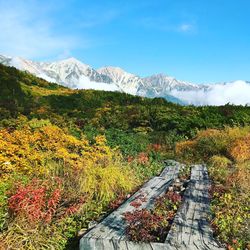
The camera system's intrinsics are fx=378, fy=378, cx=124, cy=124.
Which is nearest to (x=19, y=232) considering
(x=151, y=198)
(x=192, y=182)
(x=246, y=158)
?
(x=151, y=198)

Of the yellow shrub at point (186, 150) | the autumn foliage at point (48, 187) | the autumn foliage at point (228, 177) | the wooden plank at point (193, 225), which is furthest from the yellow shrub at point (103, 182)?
the yellow shrub at point (186, 150)

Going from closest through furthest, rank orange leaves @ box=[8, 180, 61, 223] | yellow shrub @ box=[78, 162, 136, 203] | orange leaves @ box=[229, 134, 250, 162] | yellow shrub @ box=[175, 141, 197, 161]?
orange leaves @ box=[8, 180, 61, 223]
yellow shrub @ box=[78, 162, 136, 203]
orange leaves @ box=[229, 134, 250, 162]
yellow shrub @ box=[175, 141, 197, 161]

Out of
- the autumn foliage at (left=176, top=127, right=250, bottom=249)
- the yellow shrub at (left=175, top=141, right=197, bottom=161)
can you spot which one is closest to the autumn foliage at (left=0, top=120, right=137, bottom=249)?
the autumn foliage at (left=176, top=127, right=250, bottom=249)

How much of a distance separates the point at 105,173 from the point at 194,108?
48.1ft

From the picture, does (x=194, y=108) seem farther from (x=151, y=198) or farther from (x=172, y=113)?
(x=151, y=198)

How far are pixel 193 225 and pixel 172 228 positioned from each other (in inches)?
15.9

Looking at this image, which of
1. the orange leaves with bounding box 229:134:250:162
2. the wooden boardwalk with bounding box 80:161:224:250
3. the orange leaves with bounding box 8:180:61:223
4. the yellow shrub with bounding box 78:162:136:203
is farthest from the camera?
the orange leaves with bounding box 229:134:250:162

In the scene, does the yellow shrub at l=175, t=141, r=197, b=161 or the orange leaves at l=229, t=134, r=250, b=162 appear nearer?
the orange leaves at l=229, t=134, r=250, b=162

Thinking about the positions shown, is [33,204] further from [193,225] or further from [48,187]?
[193,225]

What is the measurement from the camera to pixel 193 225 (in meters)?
5.71

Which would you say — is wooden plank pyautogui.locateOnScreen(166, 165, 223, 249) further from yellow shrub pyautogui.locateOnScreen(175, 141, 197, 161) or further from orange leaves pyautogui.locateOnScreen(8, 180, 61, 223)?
yellow shrub pyautogui.locateOnScreen(175, 141, 197, 161)

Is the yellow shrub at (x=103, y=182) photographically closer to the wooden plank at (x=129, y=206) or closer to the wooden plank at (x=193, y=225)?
the wooden plank at (x=129, y=206)

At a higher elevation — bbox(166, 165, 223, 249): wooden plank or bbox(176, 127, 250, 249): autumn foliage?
bbox(176, 127, 250, 249): autumn foliage

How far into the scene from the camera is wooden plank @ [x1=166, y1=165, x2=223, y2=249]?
5.02 m
